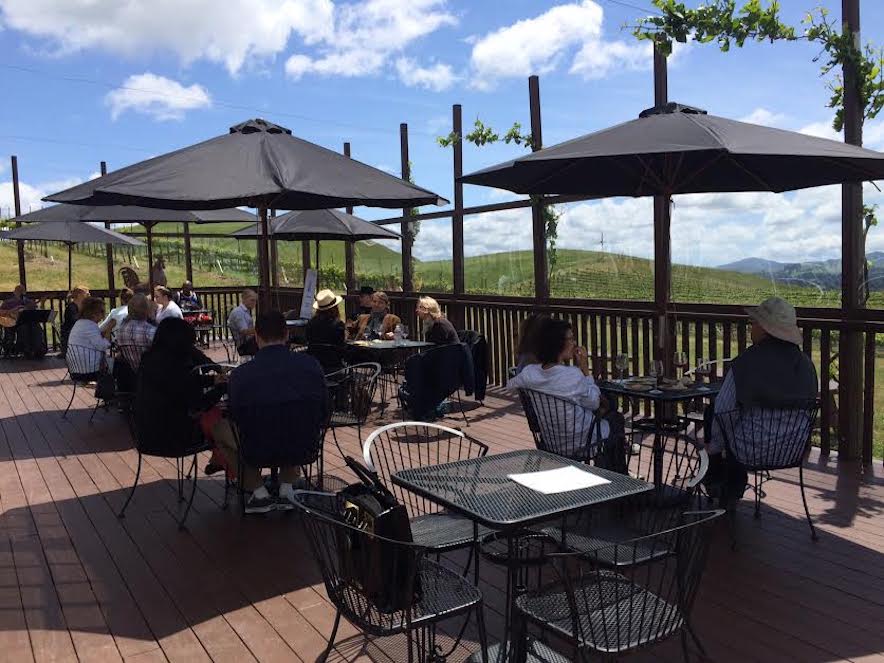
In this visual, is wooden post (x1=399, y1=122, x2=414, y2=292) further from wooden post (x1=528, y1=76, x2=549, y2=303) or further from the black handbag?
the black handbag

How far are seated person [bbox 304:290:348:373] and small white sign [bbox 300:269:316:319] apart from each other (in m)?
0.21

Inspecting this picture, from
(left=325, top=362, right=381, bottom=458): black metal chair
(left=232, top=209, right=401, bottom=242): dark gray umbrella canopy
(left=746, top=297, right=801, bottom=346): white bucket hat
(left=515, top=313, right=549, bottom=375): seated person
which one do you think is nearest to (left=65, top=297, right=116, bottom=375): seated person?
(left=232, top=209, right=401, bottom=242): dark gray umbrella canopy

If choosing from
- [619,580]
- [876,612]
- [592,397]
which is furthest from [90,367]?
[876,612]

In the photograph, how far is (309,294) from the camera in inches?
267

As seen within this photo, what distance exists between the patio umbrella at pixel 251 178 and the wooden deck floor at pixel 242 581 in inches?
71.1

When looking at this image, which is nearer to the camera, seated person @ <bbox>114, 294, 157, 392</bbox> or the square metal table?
the square metal table

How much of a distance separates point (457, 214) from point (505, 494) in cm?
693

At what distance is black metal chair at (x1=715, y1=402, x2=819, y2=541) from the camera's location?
3594mm

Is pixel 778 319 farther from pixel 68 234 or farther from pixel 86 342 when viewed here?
pixel 68 234

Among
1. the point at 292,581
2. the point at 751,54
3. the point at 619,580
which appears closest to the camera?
the point at 619,580

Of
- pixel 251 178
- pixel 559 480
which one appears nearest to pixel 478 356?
pixel 251 178

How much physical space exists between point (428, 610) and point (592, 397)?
6.27ft

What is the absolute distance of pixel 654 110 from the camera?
4.19 meters

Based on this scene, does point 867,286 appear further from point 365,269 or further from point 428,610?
point 365,269
